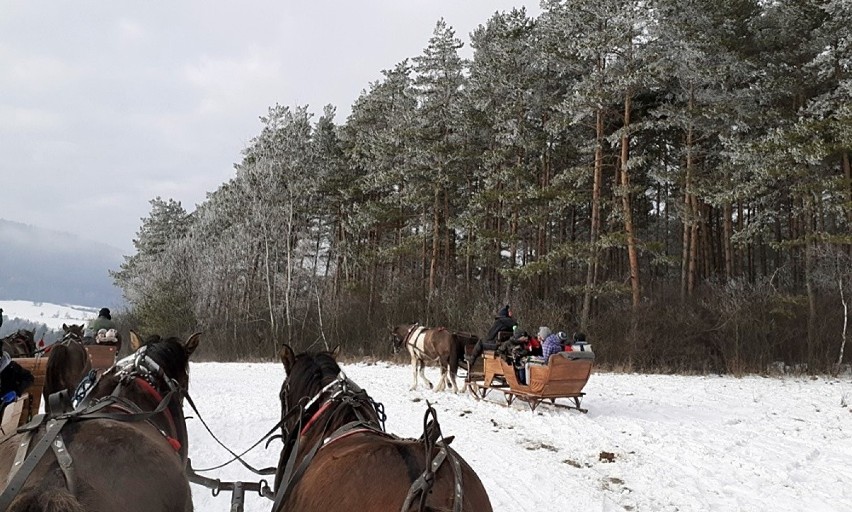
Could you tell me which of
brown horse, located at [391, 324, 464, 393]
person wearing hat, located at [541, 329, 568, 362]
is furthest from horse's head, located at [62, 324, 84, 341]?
person wearing hat, located at [541, 329, 568, 362]

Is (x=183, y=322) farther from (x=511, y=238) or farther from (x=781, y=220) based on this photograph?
(x=781, y=220)

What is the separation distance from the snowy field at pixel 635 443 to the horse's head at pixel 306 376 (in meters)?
1.74

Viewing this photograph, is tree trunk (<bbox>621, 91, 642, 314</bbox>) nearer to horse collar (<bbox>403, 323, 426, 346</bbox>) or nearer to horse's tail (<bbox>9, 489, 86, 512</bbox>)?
horse collar (<bbox>403, 323, 426, 346</bbox>)

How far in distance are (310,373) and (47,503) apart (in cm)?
233

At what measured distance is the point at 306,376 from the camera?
13.3 feet

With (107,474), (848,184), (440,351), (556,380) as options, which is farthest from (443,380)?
(848,184)

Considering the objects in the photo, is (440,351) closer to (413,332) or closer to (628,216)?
(413,332)

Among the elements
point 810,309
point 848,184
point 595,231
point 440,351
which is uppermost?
point 848,184

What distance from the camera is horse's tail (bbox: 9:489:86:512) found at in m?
1.71

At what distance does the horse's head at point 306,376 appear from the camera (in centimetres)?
389

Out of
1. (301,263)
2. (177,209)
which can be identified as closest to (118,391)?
(301,263)

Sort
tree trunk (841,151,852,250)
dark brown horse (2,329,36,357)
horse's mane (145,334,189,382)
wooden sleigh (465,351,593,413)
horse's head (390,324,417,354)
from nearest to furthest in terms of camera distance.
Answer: horse's mane (145,334,189,382) < dark brown horse (2,329,36,357) < wooden sleigh (465,351,593,413) < horse's head (390,324,417,354) < tree trunk (841,151,852,250)

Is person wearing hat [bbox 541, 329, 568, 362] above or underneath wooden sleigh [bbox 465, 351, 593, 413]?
above

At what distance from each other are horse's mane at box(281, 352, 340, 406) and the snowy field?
1.84 m
